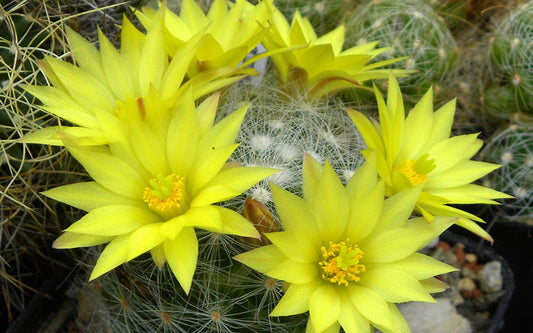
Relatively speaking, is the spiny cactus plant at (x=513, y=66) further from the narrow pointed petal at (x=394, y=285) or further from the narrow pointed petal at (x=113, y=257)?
the narrow pointed petal at (x=113, y=257)

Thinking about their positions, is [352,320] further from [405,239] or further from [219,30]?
[219,30]

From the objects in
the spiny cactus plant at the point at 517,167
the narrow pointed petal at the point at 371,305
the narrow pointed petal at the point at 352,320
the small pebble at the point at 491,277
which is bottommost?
the small pebble at the point at 491,277

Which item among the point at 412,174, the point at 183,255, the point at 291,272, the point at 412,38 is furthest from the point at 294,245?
the point at 412,38

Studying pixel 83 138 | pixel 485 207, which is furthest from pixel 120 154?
pixel 485 207

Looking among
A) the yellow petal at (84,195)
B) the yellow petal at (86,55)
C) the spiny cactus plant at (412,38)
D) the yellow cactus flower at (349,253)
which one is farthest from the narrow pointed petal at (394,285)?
the spiny cactus plant at (412,38)

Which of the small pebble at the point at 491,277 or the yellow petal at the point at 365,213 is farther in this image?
the small pebble at the point at 491,277

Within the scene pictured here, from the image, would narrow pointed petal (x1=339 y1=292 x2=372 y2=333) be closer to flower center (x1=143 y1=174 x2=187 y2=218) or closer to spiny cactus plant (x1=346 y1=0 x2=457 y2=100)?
flower center (x1=143 y1=174 x2=187 y2=218)
